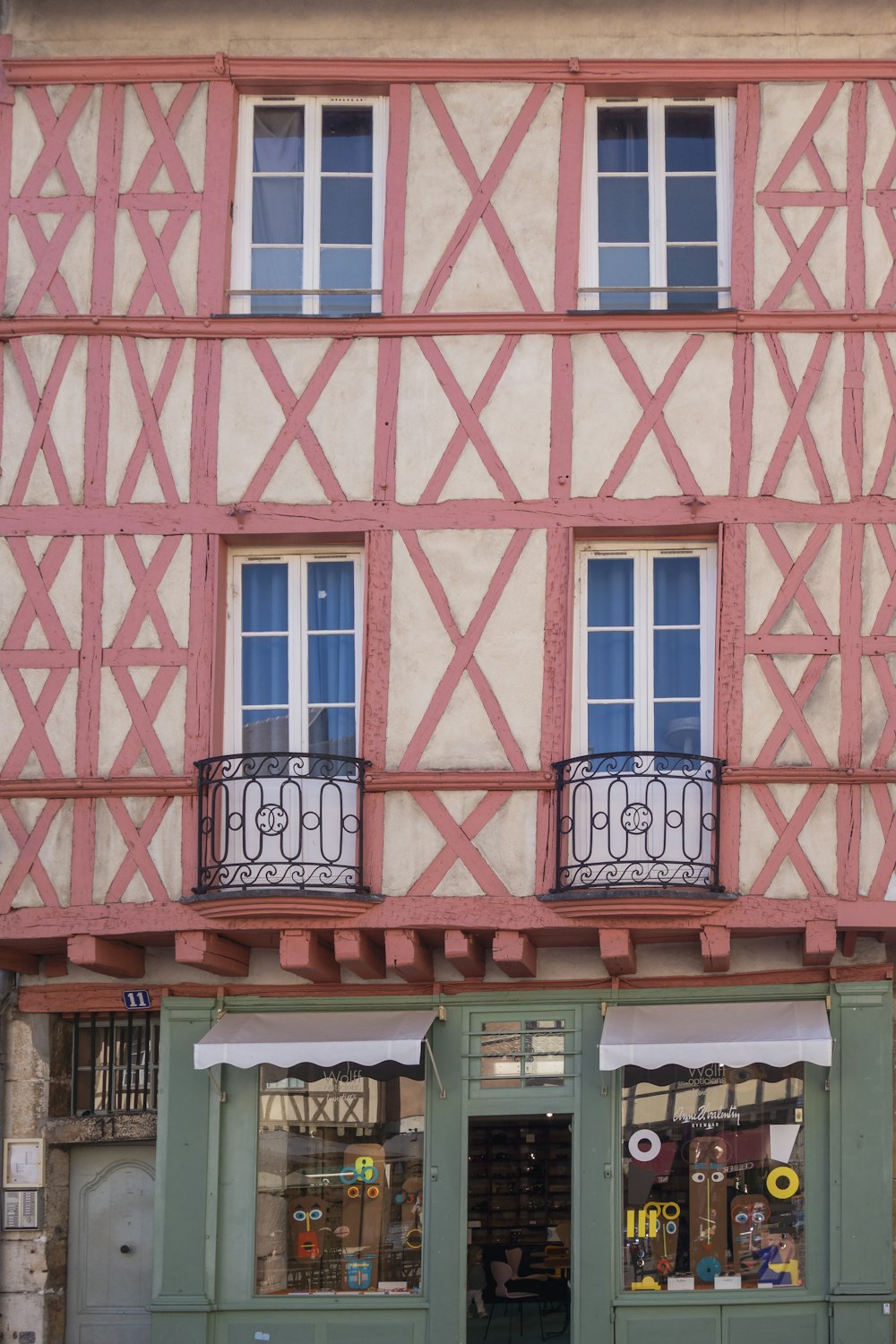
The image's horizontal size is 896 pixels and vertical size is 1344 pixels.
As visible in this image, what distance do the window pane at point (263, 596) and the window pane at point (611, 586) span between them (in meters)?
1.88

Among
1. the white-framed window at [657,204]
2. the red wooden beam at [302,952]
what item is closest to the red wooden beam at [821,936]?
the red wooden beam at [302,952]

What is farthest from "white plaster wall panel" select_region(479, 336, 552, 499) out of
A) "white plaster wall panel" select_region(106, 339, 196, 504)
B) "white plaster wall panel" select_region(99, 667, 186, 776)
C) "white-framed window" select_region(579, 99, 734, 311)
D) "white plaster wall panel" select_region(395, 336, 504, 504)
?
"white plaster wall panel" select_region(99, 667, 186, 776)

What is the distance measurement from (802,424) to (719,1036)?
142 inches

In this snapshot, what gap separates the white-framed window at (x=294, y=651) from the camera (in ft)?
41.5

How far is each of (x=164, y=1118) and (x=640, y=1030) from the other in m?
2.91

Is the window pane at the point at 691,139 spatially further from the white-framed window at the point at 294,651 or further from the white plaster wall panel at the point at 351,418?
→ the white-framed window at the point at 294,651

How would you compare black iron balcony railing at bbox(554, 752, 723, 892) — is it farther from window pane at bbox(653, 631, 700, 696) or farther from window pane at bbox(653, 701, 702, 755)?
window pane at bbox(653, 631, 700, 696)

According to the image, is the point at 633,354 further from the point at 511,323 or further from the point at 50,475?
the point at 50,475

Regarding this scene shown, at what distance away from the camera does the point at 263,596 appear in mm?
12867

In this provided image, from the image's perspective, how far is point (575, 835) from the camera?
1207cm

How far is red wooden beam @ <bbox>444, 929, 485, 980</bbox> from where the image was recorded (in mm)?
12062

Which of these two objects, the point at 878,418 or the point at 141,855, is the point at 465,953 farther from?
the point at 878,418

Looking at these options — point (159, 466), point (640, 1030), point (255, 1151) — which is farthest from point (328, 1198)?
point (159, 466)

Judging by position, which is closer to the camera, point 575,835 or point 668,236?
point 575,835
